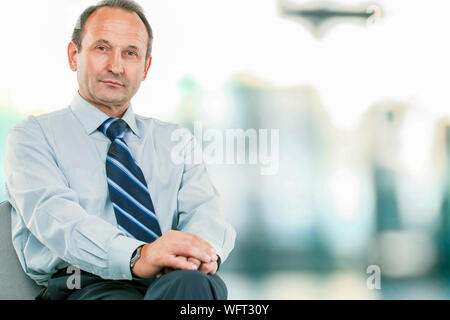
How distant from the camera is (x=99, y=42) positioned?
148 cm

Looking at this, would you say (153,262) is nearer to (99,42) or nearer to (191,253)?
(191,253)

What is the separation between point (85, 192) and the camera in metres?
1.36

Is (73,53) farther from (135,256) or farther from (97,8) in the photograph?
(135,256)

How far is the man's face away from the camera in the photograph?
146 cm

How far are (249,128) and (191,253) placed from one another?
1.63 metres

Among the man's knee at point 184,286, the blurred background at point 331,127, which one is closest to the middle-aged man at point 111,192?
the man's knee at point 184,286

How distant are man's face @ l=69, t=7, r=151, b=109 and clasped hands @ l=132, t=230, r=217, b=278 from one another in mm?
544

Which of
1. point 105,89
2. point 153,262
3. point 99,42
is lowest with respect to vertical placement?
point 153,262

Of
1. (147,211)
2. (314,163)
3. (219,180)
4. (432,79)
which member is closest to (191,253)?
(147,211)

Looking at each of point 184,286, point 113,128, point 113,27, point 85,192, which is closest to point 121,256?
point 184,286

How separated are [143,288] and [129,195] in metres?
0.25

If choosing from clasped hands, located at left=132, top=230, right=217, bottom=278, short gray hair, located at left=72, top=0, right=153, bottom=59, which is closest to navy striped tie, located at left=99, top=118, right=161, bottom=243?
clasped hands, located at left=132, top=230, right=217, bottom=278
